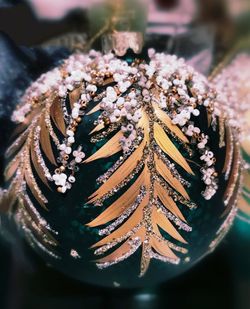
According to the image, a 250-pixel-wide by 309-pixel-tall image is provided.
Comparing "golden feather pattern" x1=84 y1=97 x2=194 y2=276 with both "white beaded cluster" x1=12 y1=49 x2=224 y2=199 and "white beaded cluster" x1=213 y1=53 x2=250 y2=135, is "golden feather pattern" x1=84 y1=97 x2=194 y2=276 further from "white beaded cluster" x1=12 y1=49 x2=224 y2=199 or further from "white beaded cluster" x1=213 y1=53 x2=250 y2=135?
"white beaded cluster" x1=213 y1=53 x2=250 y2=135

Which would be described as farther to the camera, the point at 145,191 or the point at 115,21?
the point at 115,21

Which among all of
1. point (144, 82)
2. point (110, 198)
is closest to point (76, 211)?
point (110, 198)

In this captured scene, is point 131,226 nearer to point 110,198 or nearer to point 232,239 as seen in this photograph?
point 110,198

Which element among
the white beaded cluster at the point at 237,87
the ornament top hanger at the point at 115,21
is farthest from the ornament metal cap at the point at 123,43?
the white beaded cluster at the point at 237,87

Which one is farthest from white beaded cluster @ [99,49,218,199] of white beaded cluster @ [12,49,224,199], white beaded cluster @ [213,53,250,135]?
white beaded cluster @ [213,53,250,135]

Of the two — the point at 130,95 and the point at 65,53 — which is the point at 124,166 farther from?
the point at 65,53

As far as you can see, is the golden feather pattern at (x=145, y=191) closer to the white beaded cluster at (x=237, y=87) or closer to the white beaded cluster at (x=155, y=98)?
the white beaded cluster at (x=155, y=98)

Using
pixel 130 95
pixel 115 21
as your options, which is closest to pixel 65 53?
pixel 115 21

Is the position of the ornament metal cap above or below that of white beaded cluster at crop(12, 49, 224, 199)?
above
